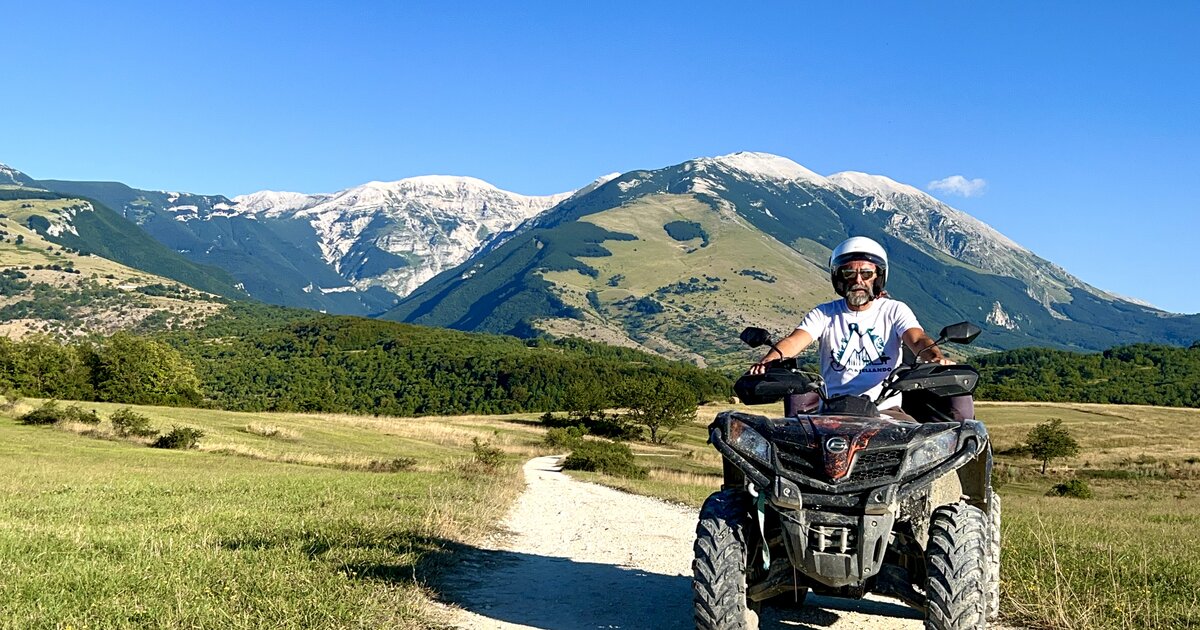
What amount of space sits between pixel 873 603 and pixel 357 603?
510 cm

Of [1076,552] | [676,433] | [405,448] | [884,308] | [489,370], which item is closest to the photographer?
[884,308]

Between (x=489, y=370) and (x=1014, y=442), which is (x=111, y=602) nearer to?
(x=1014, y=442)

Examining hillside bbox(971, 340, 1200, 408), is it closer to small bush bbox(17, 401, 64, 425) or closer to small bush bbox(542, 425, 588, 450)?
small bush bbox(542, 425, 588, 450)

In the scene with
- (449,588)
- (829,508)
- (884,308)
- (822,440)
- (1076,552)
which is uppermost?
(884,308)

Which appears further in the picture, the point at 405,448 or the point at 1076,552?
the point at 405,448

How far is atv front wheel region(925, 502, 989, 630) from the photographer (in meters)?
5.30

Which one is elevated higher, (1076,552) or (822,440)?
(822,440)

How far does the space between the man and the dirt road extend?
2.45 metres

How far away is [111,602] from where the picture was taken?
7316mm

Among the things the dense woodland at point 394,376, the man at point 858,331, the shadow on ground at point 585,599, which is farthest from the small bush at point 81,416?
the man at point 858,331

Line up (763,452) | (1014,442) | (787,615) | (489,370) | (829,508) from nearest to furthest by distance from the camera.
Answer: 1. (829,508)
2. (763,452)
3. (787,615)
4. (1014,442)
5. (489,370)

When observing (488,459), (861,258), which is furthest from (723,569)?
(488,459)

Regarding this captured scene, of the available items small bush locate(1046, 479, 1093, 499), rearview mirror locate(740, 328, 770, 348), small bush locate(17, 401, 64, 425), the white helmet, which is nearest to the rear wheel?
the white helmet

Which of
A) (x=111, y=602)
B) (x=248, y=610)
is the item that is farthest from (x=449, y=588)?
(x=111, y=602)
